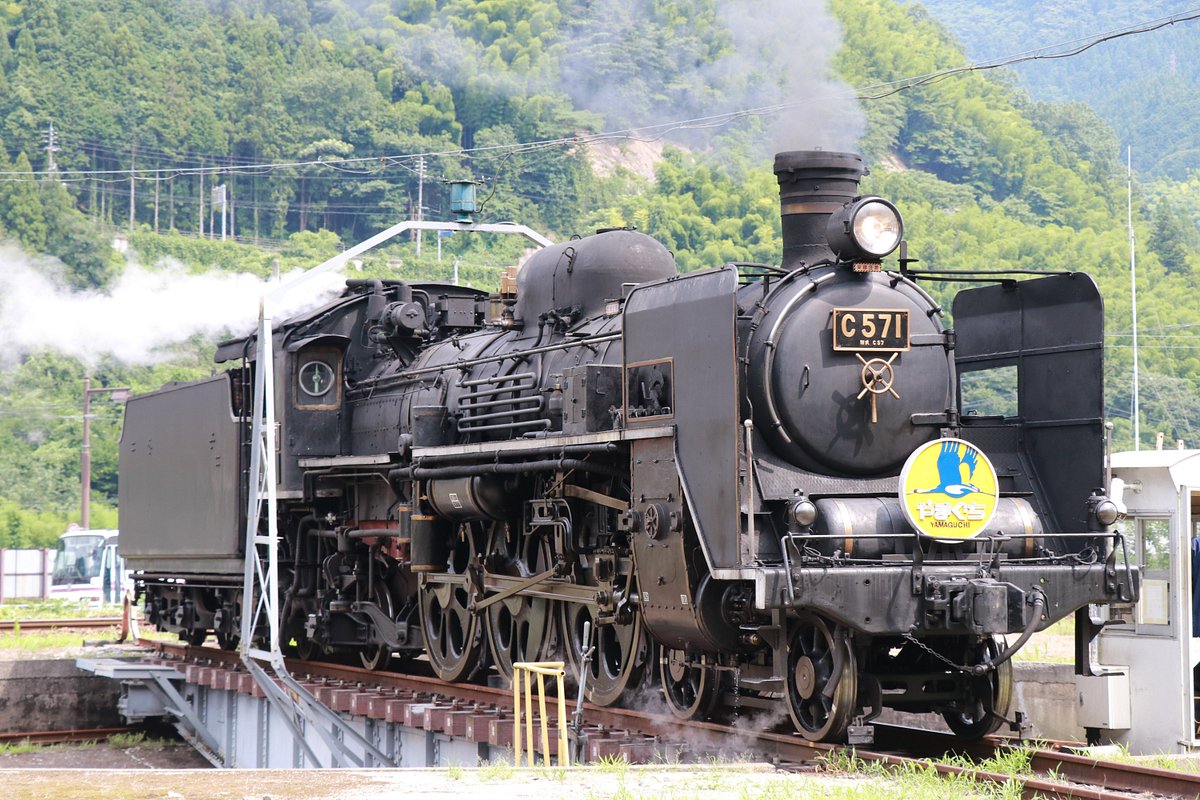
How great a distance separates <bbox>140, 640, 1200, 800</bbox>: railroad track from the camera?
7809mm

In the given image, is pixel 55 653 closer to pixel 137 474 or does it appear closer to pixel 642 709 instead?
pixel 137 474

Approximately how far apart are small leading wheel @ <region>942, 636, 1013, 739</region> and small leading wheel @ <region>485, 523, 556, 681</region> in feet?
12.4

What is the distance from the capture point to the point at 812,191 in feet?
34.1

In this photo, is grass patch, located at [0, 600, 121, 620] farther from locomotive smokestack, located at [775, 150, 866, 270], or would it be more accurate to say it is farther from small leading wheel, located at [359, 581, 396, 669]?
locomotive smokestack, located at [775, 150, 866, 270]

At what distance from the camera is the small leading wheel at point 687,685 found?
10.2 metres

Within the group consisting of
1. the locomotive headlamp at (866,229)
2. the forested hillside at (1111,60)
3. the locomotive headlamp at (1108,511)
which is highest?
the forested hillside at (1111,60)

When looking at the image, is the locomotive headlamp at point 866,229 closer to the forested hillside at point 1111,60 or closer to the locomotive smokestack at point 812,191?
the locomotive smokestack at point 812,191

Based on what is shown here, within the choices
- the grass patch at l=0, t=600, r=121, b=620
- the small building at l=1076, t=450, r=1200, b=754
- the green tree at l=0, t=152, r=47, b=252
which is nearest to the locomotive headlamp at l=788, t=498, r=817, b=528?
the small building at l=1076, t=450, r=1200, b=754

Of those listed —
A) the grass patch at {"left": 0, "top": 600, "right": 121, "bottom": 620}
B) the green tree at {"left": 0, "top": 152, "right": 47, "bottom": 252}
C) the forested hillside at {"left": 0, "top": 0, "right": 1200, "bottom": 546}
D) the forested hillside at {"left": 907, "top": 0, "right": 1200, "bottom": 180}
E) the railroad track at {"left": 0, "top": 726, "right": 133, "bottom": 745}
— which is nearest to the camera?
the railroad track at {"left": 0, "top": 726, "right": 133, "bottom": 745}

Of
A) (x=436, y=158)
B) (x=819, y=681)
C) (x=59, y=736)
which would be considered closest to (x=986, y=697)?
(x=819, y=681)

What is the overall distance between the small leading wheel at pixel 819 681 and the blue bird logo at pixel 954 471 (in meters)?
1.11

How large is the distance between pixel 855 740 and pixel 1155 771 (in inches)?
68.9

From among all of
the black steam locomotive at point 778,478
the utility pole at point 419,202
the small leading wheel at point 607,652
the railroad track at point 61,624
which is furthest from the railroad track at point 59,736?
the utility pole at point 419,202

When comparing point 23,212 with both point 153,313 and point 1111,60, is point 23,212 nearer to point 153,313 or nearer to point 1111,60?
point 153,313
